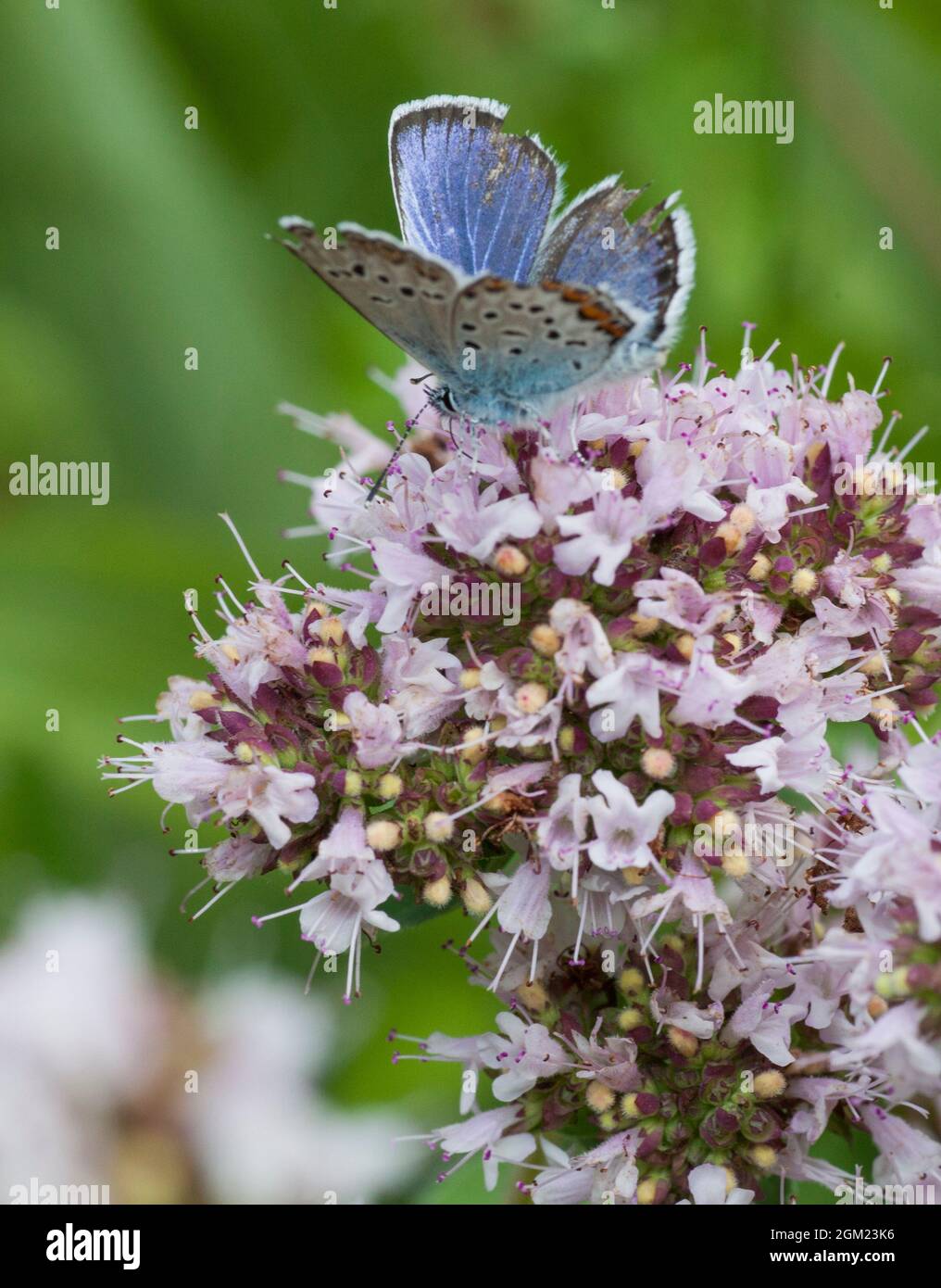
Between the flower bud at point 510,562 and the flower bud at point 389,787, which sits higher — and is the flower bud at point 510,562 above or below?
above

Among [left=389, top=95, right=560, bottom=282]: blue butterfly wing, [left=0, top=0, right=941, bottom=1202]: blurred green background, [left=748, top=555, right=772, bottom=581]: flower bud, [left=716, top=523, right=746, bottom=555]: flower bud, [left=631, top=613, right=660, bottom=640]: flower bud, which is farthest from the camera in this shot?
[left=0, top=0, right=941, bottom=1202]: blurred green background

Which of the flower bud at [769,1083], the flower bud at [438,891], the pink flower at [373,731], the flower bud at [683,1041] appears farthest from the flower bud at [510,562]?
the flower bud at [769,1083]

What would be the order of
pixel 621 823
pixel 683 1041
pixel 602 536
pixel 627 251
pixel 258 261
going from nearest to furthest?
1. pixel 621 823
2. pixel 602 536
3. pixel 683 1041
4. pixel 627 251
5. pixel 258 261

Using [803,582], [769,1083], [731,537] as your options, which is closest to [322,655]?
[731,537]

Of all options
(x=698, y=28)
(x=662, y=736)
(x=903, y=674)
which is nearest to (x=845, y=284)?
(x=698, y=28)

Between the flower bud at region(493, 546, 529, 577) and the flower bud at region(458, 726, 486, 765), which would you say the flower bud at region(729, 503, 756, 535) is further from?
the flower bud at region(458, 726, 486, 765)

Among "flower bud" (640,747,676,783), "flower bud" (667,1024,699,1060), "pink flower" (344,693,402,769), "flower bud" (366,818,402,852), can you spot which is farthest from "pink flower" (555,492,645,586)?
"flower bud" (667,1024,699,1060)

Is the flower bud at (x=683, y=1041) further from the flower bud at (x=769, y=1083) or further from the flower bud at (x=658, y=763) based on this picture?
the flower bud at (x=658, y=763)

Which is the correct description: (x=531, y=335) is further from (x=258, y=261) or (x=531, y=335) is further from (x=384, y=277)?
(x=258, y=261)
